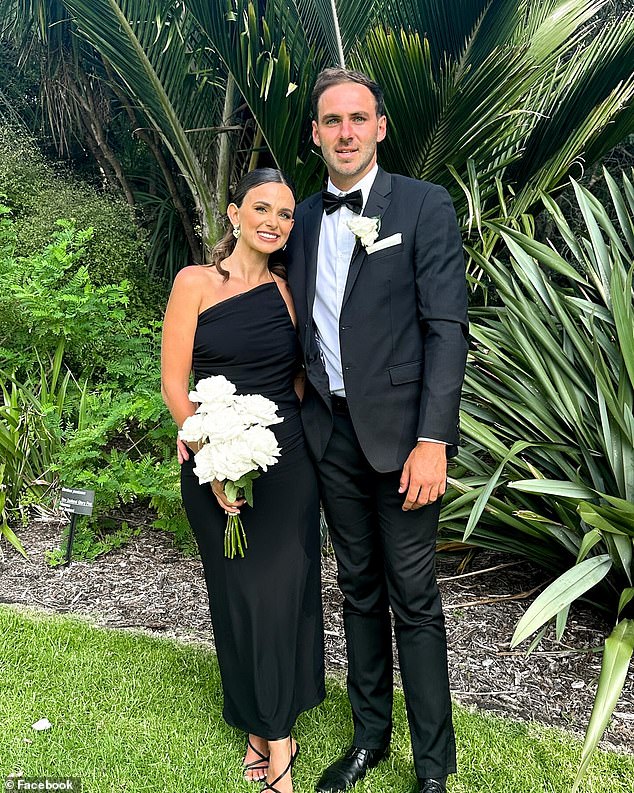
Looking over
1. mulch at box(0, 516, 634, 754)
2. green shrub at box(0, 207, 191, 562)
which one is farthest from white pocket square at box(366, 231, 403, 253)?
green shrub at box(0, 207, 191, 562)

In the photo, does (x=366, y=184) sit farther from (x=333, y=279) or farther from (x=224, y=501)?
(x=224, y=501)

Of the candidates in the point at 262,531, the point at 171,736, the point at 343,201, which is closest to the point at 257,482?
the point at 262,531

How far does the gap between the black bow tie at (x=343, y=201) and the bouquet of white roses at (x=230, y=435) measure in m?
0.71

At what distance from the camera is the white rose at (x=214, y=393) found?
2295 mm

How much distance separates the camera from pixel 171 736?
2859 millimetres

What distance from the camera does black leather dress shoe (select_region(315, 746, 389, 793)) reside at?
2.57m

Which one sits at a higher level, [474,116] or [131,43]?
[131,43]

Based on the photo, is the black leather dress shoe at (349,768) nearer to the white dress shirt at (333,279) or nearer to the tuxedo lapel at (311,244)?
the white dress shirt at (333,279)

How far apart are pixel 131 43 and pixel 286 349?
3120 millimetres

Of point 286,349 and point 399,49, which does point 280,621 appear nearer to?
point 286,349

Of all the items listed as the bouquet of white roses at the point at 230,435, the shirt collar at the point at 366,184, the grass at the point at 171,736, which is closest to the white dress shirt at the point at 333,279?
the shirt collar at the point at 366,184

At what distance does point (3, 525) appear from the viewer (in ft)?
15.2

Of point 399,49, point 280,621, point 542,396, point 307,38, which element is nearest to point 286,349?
point 280,621

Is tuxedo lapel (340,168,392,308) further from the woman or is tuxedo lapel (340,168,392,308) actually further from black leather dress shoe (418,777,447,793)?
black leather dress shoe (418,777,447,793)
